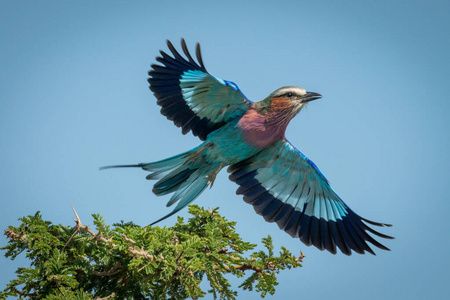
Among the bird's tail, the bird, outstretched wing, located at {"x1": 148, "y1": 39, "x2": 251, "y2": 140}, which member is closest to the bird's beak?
the bird

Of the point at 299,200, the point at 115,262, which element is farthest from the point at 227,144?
the point at 115,262

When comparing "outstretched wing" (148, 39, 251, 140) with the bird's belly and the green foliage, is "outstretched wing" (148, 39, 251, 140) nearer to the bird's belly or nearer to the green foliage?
the bird's belly

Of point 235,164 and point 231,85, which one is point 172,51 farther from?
point 235,164

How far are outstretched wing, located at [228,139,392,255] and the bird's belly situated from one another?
0.33m

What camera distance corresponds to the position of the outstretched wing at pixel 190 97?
207 inches

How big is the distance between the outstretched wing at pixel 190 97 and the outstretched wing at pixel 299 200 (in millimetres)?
584

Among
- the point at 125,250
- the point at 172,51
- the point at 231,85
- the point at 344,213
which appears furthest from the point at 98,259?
the point at 344,213

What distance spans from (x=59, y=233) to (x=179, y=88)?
2.15m

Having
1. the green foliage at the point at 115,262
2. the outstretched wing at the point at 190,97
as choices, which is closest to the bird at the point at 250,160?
the outstretched wing at the point at 190,97

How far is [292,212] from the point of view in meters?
5.60

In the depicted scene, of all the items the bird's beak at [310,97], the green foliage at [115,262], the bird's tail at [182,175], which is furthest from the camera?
the bird's beak at [310,97]

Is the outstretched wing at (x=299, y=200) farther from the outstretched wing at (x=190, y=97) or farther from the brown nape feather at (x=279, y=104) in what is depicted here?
the outstretched wing at (x=190, y=97)

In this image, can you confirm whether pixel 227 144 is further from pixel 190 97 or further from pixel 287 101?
pixel 287 101

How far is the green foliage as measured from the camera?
346cm
